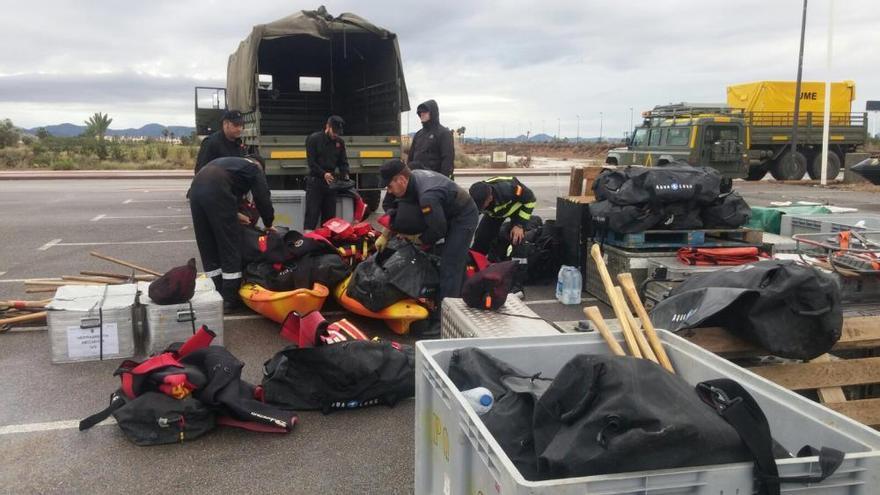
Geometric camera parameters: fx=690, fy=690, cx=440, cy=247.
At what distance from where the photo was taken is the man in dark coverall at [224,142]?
755 centimetres

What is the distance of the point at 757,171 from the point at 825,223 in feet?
64.9

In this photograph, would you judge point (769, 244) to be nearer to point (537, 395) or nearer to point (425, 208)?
point (425, 208)

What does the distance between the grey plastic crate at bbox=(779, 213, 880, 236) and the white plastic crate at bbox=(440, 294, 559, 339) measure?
3451 millimetres

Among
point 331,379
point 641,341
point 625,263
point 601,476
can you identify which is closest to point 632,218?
point 625,263

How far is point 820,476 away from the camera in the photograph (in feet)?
5.65

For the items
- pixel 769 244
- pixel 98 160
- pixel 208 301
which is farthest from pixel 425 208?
pixel 98 160

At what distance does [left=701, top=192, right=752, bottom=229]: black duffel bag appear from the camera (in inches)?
271

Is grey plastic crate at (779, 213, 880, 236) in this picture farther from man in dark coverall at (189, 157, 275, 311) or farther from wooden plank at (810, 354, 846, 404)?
man in dark coverall at (189, 157, 275, 311)

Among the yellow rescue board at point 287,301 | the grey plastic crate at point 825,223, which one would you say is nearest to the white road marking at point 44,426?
the yellow rescue board at point 287,301

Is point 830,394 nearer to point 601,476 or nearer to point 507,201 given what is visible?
point 601,476

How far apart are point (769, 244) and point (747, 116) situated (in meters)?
18.6

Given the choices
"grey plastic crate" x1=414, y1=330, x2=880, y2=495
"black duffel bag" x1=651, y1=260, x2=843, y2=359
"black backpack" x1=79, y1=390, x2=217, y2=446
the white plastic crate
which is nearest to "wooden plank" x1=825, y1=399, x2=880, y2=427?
"black duffel bag" x1=651, y1=260, x2=843, y2=359

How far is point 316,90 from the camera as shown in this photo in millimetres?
14445

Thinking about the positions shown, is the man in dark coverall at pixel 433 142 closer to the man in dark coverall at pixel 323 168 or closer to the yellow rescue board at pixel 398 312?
the man in dark coverall at pixel 323 168
